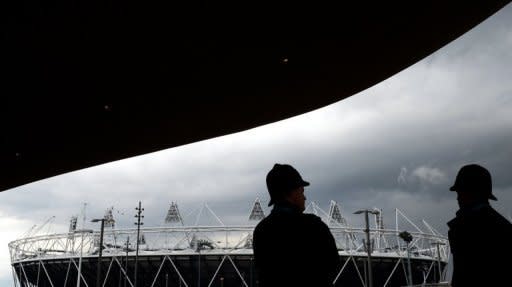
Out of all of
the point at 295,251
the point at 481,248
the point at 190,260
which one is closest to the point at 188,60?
the point at 295,251

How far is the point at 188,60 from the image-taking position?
6.93 metres

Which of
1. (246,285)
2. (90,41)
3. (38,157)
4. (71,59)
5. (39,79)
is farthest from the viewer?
(246,285)

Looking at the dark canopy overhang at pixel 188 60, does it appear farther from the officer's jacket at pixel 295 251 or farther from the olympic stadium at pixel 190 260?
the olympic stadium at pixel 190 260


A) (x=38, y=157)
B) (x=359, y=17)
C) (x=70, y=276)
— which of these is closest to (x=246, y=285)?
(x=70, y=276)

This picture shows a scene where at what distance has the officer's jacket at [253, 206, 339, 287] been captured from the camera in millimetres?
2752

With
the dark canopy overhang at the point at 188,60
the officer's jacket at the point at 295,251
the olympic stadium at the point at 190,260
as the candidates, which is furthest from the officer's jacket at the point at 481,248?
the olympic stadium at the point at 190,260

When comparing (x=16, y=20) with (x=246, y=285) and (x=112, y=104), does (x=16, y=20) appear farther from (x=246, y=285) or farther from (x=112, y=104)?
(x=246, y=285)

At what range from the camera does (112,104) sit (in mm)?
8148

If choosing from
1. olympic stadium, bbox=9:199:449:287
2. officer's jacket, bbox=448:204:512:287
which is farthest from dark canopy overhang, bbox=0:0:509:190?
olympic stadium, bbox=9:199:449:287

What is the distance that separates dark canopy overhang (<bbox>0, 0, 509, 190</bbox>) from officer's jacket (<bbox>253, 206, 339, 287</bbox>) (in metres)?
3.42

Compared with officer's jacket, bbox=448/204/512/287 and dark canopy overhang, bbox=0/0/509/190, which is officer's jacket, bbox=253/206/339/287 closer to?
officer's jacket, bbox=448/204/512/287

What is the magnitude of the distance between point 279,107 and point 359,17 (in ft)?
9.96

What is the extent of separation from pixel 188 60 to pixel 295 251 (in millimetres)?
4688

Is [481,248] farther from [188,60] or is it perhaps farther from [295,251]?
[188,60]
